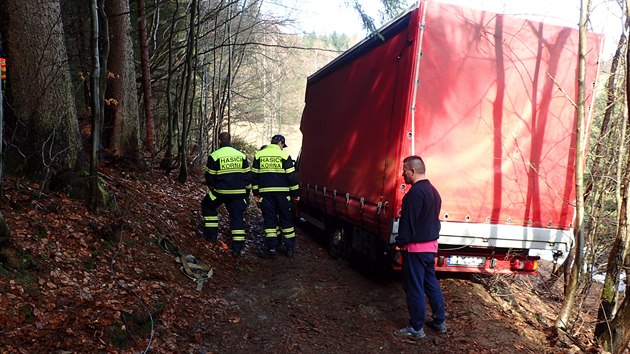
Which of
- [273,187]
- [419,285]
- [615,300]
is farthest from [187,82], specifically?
[615,300]

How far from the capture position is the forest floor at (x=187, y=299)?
3408 mm

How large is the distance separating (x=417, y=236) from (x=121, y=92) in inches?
262

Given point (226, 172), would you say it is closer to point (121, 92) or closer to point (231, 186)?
point (231, 186)

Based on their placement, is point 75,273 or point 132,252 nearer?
point 75,273

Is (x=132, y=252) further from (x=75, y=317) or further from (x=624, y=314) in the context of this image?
(x=624, y=314)

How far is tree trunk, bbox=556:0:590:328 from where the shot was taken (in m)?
4.67

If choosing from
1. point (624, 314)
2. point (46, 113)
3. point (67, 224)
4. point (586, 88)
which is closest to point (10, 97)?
point (46, 113)

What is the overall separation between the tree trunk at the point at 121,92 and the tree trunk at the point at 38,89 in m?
2.78

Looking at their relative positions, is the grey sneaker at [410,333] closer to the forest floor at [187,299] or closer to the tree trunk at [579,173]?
the forest floor at [187,299]

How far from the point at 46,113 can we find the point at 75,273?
2.27m

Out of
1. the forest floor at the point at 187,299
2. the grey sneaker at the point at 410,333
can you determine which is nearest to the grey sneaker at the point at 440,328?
the forest floor at the point at 187,299

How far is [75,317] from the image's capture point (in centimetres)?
336

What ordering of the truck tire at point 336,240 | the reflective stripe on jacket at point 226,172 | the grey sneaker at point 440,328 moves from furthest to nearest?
1. the truck tire at point 336,240
2. the reflective stripe on jacket at point 226,172
3. the grey sneaker at point 440,328

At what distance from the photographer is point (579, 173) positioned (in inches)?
191
